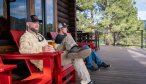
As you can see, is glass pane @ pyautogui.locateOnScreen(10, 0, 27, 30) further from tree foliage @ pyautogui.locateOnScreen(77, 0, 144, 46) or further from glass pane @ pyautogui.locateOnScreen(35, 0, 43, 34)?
tree foliage @ pyautogui.locateOnScreen(77, 0, 144, 46)

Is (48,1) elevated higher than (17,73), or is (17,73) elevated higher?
(48,1)

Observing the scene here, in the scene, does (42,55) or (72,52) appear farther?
(72,52)

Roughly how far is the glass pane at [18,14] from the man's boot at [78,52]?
969 millimetres

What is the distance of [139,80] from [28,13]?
202 cm

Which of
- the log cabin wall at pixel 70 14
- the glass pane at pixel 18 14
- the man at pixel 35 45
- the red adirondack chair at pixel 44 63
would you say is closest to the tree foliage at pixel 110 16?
the log cabin wall at pixel 70 14

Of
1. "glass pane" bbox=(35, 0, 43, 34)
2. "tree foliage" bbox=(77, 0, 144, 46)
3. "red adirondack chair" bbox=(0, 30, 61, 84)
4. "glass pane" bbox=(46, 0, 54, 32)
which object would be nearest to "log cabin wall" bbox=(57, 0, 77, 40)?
"glass pane" bbox=(46, 0, 54, 32)

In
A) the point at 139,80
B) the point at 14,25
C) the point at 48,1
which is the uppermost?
the point at 48,1

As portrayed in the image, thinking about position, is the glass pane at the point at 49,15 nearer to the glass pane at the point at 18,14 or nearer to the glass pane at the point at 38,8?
the glass pane at the point at 38,8

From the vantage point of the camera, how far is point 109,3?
25906mm

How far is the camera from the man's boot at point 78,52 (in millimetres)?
3611

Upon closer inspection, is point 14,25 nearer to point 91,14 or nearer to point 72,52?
point 72,52

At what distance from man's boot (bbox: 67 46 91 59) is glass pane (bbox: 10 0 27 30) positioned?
0.97 meters

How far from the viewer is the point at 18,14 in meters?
4.41

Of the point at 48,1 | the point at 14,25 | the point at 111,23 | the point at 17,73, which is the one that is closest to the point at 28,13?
the point at 14,25
